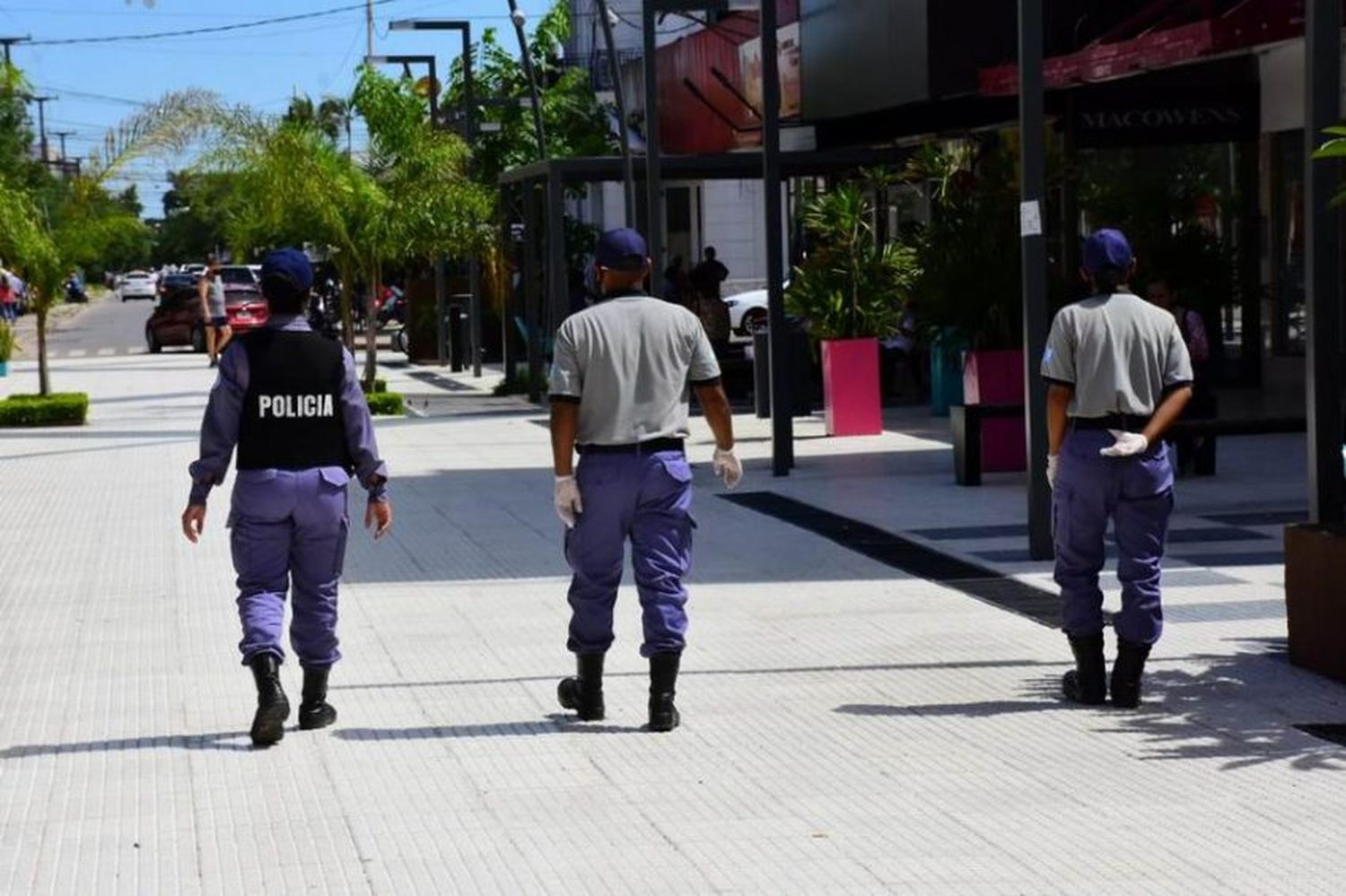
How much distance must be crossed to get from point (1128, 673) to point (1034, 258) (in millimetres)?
4757

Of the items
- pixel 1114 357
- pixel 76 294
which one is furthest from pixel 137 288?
A: pixel 1114 357

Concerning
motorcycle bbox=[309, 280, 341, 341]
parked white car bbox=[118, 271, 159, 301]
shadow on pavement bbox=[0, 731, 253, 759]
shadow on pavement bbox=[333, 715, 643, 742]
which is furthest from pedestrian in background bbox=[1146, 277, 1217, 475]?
parked white car bbox=[118, 271, 159, 301]

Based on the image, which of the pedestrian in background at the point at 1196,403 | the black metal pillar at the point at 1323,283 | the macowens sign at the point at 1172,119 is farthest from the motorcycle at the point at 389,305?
the black metal pillar at the point at 1323,283

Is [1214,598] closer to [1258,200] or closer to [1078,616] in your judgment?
[1078,616]

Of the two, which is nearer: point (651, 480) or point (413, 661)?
point (651, 480)

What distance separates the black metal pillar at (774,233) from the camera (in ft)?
62.3

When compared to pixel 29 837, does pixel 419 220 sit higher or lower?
higher

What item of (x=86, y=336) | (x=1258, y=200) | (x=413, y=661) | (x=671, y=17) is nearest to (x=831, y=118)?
(x=1258, y=200)

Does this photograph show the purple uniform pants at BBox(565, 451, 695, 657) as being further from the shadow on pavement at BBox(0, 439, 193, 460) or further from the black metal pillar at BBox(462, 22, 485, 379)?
the black metal pillar at BBox(462, 22, 485, 379)

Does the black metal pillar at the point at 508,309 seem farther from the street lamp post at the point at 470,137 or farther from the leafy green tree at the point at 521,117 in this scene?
the leafy green tree at the point at 521,117

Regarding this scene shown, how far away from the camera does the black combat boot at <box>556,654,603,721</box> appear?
9.06 meters

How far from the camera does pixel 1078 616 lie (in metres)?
9.31

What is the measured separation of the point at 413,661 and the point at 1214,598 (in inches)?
154

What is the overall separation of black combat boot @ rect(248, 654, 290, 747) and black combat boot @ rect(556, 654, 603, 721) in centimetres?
107
